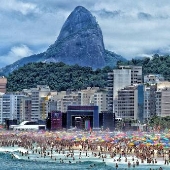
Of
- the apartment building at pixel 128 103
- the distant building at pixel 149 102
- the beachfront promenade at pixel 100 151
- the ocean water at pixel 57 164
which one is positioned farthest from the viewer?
the apartment building at pixel 128 103

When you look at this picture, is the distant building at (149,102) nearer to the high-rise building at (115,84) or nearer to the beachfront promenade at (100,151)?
the high-rise building at (115,84)

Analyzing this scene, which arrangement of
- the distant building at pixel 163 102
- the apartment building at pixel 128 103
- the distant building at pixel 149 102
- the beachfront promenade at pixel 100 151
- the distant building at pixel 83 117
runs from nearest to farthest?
the beachfront promenade at pixel 100 151, the distant building at pixel 83 117, the distant building at pixel 163 102, the distant building at pixel 149 102, the apartment building at pixel 128 103

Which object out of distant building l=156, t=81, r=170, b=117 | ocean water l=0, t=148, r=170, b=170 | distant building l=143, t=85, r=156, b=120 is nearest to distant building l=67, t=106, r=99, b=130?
distant building l=156, t=81, r=170, b=117

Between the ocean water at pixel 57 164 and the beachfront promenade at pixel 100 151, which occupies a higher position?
the beachfront promenade at pixel 100 151

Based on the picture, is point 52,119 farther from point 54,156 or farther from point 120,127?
point 54,156

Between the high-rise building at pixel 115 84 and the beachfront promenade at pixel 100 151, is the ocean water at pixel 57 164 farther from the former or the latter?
the high-rise building at pixel 115 84

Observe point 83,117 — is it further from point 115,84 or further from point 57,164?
point 57,164

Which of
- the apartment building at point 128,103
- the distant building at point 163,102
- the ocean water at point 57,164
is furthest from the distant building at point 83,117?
the ocean water at point 57,164

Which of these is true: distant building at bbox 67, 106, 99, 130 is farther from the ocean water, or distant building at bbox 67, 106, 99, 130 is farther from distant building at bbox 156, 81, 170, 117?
the ocean water

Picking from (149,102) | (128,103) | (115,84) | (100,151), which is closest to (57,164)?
(100,151)

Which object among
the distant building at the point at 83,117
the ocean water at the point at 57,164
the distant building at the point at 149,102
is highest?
the distant building at the point at 149,102

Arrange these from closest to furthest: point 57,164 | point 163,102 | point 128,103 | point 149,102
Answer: point 57,164
point 163,102
point 149,102
point 128,103

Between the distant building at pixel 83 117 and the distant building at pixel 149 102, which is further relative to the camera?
the distant building at pixel 149 102
